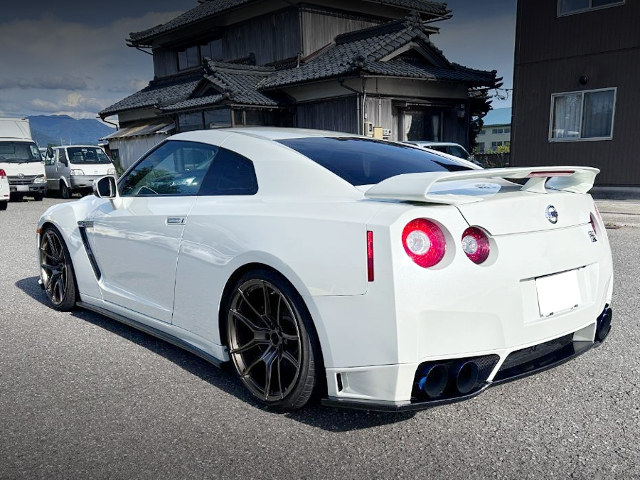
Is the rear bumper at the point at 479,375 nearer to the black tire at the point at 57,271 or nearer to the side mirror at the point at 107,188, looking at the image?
the side mirror at the point at 107,188

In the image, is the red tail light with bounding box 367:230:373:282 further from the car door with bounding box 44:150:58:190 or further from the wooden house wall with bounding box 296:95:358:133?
the car door with bounding box 44:150:58:190

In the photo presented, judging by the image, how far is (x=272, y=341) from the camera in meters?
2.60

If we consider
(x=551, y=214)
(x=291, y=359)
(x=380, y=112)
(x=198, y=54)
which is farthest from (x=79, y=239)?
(x=198, y=54)

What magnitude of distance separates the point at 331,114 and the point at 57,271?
1449cm

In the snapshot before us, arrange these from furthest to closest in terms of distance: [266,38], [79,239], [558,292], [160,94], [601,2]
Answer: [160,94]
[266,38]
[601,2]
[79,239]
[558,292]

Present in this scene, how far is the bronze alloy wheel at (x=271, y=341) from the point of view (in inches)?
94.2

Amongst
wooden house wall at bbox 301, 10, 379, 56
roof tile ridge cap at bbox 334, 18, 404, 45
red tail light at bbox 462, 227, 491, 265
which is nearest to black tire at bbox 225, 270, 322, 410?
red tail light at bbox 462, 227, 491, 265

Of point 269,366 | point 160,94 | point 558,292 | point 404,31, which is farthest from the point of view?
point 160,94

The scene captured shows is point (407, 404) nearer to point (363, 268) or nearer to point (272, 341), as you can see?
point (363, 268)

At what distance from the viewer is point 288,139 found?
10.1 ft

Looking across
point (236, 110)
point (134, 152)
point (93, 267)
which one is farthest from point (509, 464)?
point (134, 152)

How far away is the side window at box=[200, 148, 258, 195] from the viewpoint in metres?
2.82

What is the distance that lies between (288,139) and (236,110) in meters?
16.4

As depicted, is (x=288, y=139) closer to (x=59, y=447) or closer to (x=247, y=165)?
(x=247, y=165)
